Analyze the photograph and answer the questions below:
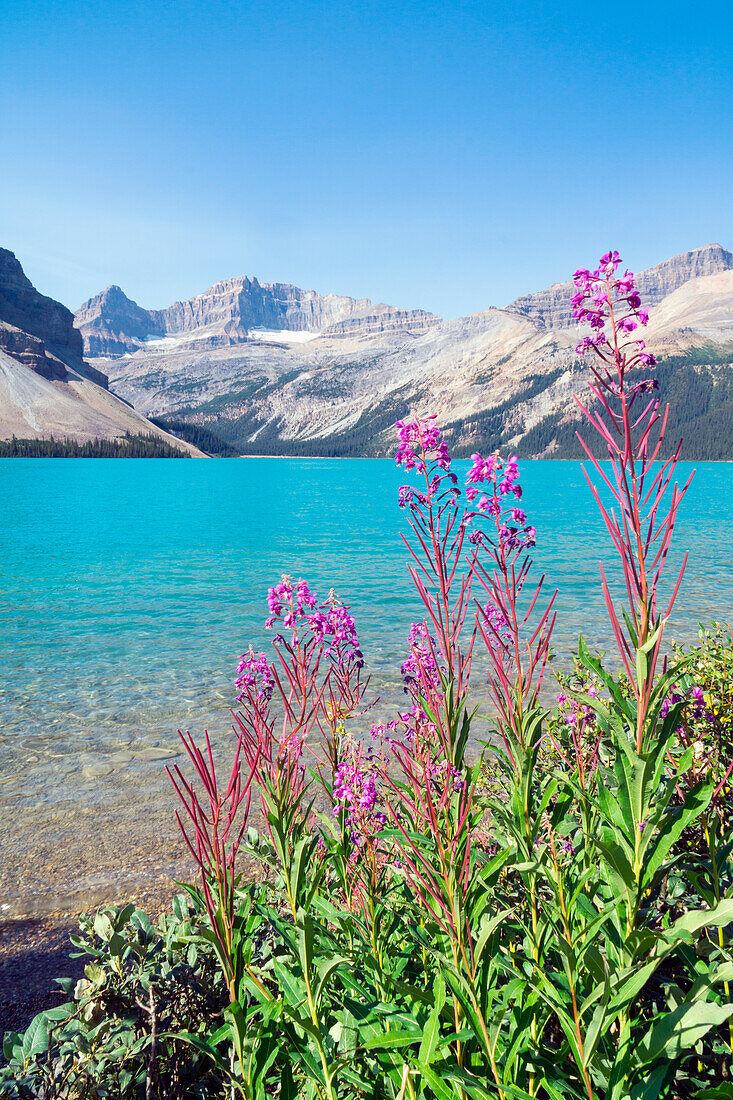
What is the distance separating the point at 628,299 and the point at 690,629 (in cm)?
1991

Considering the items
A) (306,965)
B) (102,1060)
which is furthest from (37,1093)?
(306,965)

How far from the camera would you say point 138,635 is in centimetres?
2114

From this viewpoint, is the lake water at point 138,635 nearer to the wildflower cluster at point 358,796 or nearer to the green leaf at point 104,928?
the green leaf at point 104,928

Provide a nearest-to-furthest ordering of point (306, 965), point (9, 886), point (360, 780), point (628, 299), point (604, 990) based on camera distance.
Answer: point (604, 990)
point (628, 299)
point (306, 965)
point (360, 780)
point (9, 886)

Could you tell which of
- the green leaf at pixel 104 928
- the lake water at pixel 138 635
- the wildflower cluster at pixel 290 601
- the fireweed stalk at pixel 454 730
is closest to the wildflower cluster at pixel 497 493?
the fireweed stalk at pixel 454 730

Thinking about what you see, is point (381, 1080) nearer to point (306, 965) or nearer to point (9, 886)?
point (306, 965)

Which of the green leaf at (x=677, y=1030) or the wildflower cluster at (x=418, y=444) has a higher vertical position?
the wildflower cluster at (x=418, y=444)

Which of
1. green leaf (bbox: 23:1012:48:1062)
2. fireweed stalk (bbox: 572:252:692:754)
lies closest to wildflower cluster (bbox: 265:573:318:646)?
fireweed stalk (bbox: 572:252:692:754)

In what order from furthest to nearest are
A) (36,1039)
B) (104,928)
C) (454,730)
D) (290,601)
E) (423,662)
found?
1. (290,601)
2. (423,662)
3. (104,928)
4. (454,730)
5. (36,1039)

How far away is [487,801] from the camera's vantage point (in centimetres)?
355

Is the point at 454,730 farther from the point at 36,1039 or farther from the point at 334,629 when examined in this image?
the point at 36,1039

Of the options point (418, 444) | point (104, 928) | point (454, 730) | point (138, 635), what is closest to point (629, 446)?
point (418, 444)

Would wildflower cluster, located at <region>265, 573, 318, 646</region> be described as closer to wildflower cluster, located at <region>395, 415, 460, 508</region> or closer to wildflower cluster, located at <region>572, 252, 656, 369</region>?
wildflower cluster, located at <region>395, 415, 460, 508</region>

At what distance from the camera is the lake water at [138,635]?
8758 millimetres
